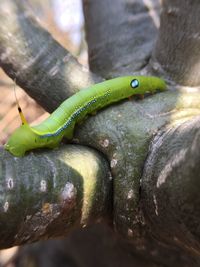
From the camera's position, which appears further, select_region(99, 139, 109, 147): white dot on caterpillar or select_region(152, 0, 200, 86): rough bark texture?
select_region(152, 0, 200, 86): rough bark texture

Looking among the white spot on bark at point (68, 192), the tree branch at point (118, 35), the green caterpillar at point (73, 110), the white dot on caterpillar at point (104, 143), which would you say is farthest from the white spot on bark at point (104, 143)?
the tree branch at point (118, 35)

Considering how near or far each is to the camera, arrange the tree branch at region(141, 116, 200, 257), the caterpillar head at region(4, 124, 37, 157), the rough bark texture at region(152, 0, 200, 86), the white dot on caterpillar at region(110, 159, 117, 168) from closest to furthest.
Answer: the tree branch at region(141, 116, 200, 257) < the caterpillar head at region(4, 124, 37, 157) < the white dot on caterpillar at region(110, 159, 117, 168) < the rough bark texture at region(152, 0, 200, 86)

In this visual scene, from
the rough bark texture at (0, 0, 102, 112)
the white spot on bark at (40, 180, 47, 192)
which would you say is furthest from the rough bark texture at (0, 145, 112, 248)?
the rough bark texture at (0, 0, 102, 112)

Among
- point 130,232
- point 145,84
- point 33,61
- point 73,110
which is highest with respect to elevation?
point 33,61

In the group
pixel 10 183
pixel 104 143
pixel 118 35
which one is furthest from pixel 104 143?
pixel 118 35

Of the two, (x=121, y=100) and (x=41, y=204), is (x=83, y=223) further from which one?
(x=121, y=100)

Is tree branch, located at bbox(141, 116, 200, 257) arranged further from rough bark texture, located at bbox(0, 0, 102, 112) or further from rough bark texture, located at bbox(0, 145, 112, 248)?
rough bark texture, located at bbox(0, 0, 102, 112)

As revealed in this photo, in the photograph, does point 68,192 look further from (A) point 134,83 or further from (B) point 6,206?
(A) point 134,83

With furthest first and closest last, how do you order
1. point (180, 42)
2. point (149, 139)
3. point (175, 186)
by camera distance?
point (180, 42), point (149, 139), point (175, 186)
